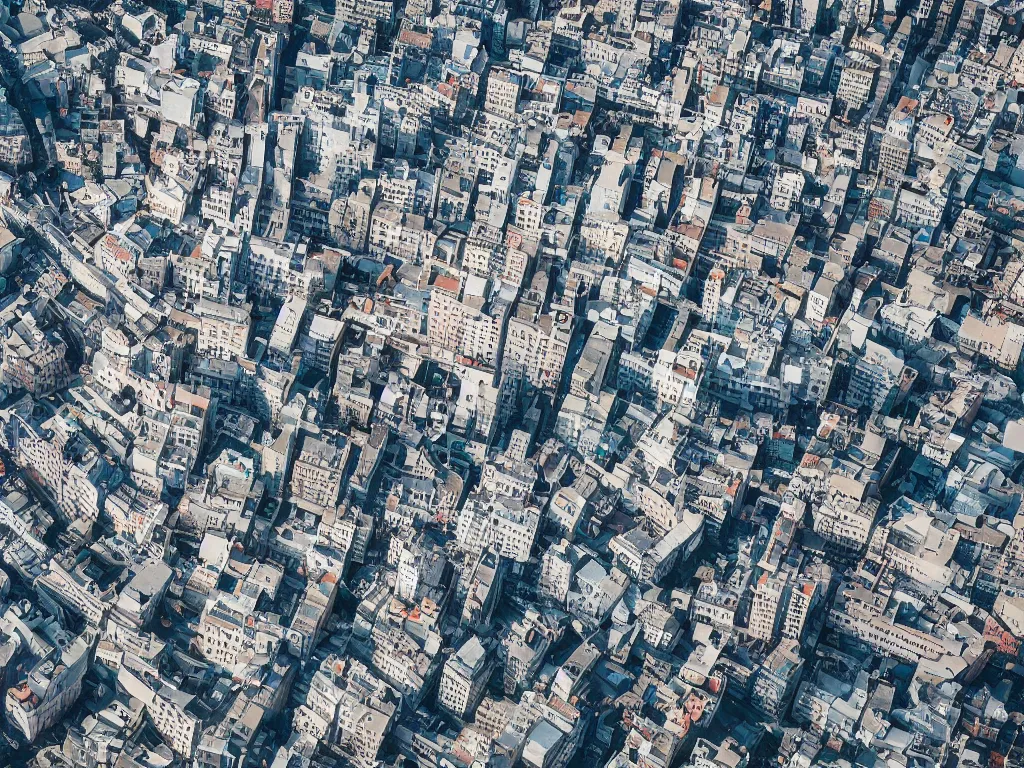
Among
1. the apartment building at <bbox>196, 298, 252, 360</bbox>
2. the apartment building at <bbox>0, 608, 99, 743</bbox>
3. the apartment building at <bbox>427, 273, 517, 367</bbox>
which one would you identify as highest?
the apartment building at <bbox>427, 273, 517, 367</bbox>

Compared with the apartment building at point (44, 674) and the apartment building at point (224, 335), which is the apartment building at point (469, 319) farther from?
the apartment building at point (44, 674)

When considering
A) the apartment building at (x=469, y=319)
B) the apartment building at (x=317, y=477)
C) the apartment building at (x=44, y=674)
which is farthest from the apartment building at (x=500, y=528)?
the apartment building at (x=44, y=674)

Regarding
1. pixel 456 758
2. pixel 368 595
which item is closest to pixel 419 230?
pixel 368 595

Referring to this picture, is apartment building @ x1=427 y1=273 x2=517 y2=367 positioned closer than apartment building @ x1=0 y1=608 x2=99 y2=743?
No

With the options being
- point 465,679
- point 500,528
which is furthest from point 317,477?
point 465,679

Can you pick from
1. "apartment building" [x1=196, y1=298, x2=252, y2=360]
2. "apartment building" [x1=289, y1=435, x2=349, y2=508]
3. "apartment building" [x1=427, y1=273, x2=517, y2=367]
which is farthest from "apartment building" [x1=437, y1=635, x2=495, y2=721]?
"apartment building" [x1=196, y1=298, x2=252, y2=360]

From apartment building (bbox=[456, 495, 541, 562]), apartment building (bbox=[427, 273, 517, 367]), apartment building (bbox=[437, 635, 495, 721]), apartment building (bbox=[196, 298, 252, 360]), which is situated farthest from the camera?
apartment building (bbox=[427, 273, 517, 367])

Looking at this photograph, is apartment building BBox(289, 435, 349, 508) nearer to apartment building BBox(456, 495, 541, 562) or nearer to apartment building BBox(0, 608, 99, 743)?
apartment building BBox(456, 495, 541, 562)

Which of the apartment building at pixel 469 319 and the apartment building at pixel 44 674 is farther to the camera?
the apartment building at pixel 469 319

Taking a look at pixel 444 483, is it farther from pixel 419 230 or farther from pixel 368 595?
pixel 419 230

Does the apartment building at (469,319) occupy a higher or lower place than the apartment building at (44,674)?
higher

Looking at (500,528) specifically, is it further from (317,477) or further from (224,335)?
(224,335)
